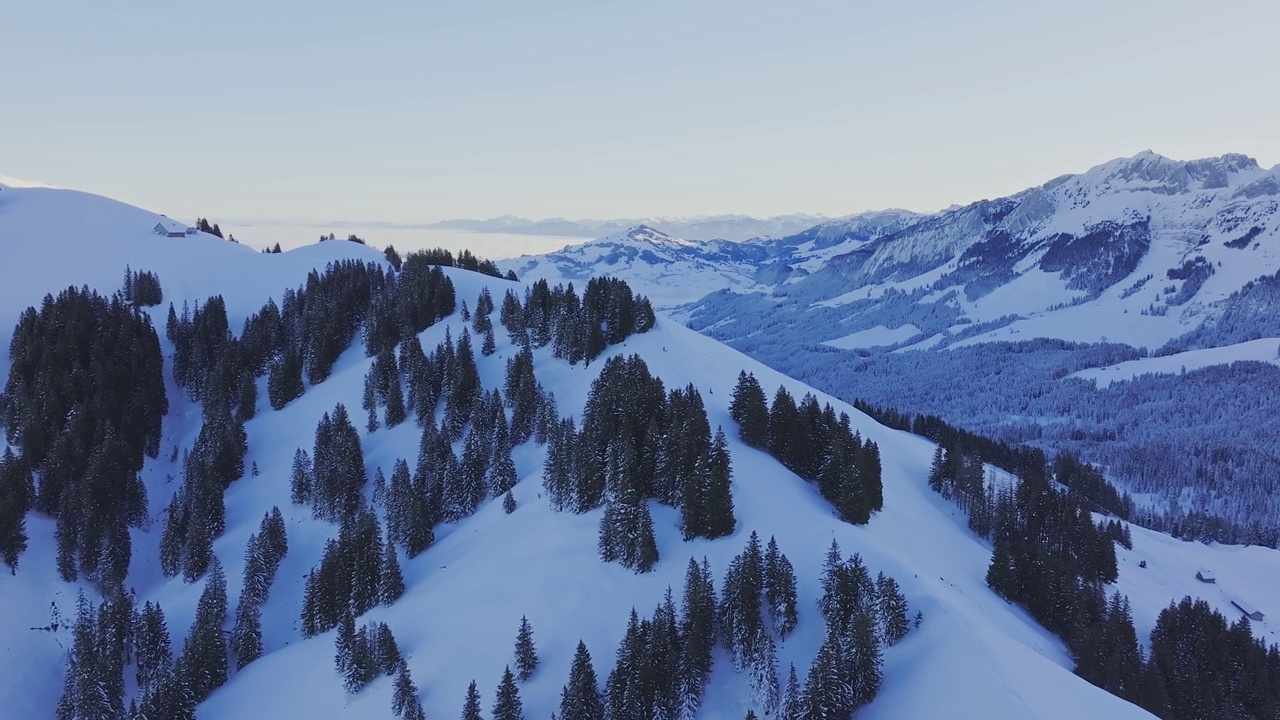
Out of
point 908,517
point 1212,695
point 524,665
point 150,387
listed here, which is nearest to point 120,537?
point 150,387

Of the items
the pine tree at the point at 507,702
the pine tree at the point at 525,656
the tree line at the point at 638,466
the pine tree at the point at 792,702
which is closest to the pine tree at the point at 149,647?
the pine tree at the point at 525,656

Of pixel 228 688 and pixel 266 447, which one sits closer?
pixel 228 688

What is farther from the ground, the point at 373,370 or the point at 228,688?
the point at 373,370

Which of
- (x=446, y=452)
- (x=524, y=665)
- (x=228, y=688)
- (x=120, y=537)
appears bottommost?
(x=228, y=688)

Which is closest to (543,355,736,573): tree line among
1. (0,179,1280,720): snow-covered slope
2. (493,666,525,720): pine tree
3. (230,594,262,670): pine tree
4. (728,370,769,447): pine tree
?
(0,179,1280,720): snow-covered slope

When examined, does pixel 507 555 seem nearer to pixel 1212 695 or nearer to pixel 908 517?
pixel 908 517

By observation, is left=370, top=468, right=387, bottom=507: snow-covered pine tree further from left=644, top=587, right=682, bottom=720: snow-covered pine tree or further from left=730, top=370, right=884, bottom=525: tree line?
left=644, top=587, right=682, bottom=720: snow-covered pine tree

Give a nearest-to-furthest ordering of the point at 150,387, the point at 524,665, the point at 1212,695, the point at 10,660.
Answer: the point at 524,665, the point at 1212,695, the point at 10,660, the point at 150,387

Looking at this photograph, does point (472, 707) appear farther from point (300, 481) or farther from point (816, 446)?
point (300, 481)
